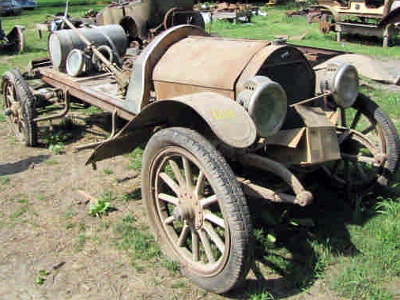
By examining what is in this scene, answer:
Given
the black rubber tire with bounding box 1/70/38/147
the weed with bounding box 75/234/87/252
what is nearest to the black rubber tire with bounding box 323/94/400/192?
the weed with bounding box 75/234/87/252

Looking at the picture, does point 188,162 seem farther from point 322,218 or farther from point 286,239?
point 322,218

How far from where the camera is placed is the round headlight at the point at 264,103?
2.57 meters

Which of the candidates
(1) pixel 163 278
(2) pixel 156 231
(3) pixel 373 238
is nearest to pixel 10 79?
(2) pixel 156 231

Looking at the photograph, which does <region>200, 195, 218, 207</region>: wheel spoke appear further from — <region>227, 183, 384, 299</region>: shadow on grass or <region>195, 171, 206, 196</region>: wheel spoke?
<region>227, 183, 384, 299</region>: shadow on grass

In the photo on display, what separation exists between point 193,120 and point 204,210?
730mm

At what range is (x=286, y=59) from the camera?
10.5 feet

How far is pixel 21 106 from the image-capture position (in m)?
4.92

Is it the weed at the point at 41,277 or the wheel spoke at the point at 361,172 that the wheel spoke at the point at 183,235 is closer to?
the weed at the point at 41,277

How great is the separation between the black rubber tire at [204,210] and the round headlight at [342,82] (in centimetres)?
108

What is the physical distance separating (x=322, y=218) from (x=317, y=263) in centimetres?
63

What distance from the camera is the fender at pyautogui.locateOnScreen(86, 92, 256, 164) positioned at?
2490mm

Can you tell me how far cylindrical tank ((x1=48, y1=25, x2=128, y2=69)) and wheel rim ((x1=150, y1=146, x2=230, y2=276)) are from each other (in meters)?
2.54

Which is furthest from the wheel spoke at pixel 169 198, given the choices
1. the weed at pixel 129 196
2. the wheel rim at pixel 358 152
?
the wheel rim at pixel 358 152

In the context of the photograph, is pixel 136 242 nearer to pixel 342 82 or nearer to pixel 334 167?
pixel 334 167
